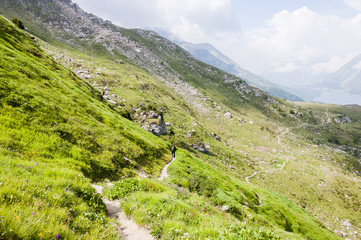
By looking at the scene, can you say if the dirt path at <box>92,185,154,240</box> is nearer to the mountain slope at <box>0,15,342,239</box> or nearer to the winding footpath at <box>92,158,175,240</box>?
the winding footpath at <box>92,158,175,240</box>

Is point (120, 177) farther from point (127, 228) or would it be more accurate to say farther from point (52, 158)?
point (127, 228)

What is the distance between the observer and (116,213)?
7.06m

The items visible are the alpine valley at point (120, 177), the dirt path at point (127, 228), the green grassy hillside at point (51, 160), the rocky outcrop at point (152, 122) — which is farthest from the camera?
the rocky outcrop at point (152, 122)

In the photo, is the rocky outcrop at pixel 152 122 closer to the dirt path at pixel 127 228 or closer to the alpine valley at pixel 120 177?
the alpine valley at pixel 120 177

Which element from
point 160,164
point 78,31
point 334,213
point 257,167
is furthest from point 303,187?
point 78,31

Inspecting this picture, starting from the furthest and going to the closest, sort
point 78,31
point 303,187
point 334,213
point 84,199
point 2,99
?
1. point 78,31
2. point 303,187
3. point 334,213
4. point 2,99
5. point 84,199

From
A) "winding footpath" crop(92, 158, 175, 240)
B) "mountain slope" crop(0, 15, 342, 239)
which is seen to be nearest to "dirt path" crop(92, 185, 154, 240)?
"winding footpath" crop(92, 158, 175, 240)

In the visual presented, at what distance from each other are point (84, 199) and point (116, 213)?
1.52 m

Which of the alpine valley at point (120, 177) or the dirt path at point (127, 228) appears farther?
the dirt path at point (127, 228)

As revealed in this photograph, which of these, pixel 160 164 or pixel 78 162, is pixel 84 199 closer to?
pixel 78 162

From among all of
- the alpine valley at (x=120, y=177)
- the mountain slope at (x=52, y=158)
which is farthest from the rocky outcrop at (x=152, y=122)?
the mountain slope at (x=52, y=158)

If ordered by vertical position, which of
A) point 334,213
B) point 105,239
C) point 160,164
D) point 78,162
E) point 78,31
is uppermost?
point 78,31

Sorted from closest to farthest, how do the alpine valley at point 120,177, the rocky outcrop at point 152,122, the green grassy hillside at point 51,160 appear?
the green grassy hillside at point 51,160, the alpine valley at point 120,177, the rocky outcrop at point 152,122

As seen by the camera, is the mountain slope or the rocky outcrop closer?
the mountain slope
